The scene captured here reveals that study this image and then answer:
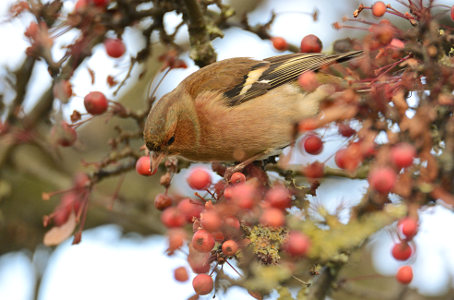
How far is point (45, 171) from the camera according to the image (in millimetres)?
6184

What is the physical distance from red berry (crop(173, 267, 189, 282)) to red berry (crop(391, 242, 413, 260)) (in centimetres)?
124

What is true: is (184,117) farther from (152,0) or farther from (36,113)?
(36,113)

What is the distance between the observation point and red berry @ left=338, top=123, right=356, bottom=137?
8.18 ft

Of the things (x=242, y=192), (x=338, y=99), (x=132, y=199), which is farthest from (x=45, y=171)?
(x=338, y=99)

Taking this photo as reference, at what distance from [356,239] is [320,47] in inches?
85.7

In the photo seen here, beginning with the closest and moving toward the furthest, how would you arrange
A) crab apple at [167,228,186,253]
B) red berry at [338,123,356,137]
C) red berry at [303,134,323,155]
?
red berry at [338,123,356,137], red berry at [303,134,323,155], crab apple at [167,228,186,253]

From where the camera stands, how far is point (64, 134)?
3.59 metres

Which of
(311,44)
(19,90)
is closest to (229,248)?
(311,44)

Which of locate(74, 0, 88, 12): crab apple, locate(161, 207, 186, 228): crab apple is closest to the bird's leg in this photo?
locate(161, 207, 186, 228): crab apple

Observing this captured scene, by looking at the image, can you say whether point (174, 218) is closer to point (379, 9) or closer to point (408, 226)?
point (408, 226)

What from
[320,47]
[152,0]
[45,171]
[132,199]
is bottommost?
[132,199]

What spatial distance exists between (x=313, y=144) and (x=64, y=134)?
5.44 feet

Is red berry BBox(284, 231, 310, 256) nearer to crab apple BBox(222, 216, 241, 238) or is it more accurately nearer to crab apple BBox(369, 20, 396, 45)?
crab apple BBox(222, 216, 241, 238)

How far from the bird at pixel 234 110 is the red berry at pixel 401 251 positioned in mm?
1398
